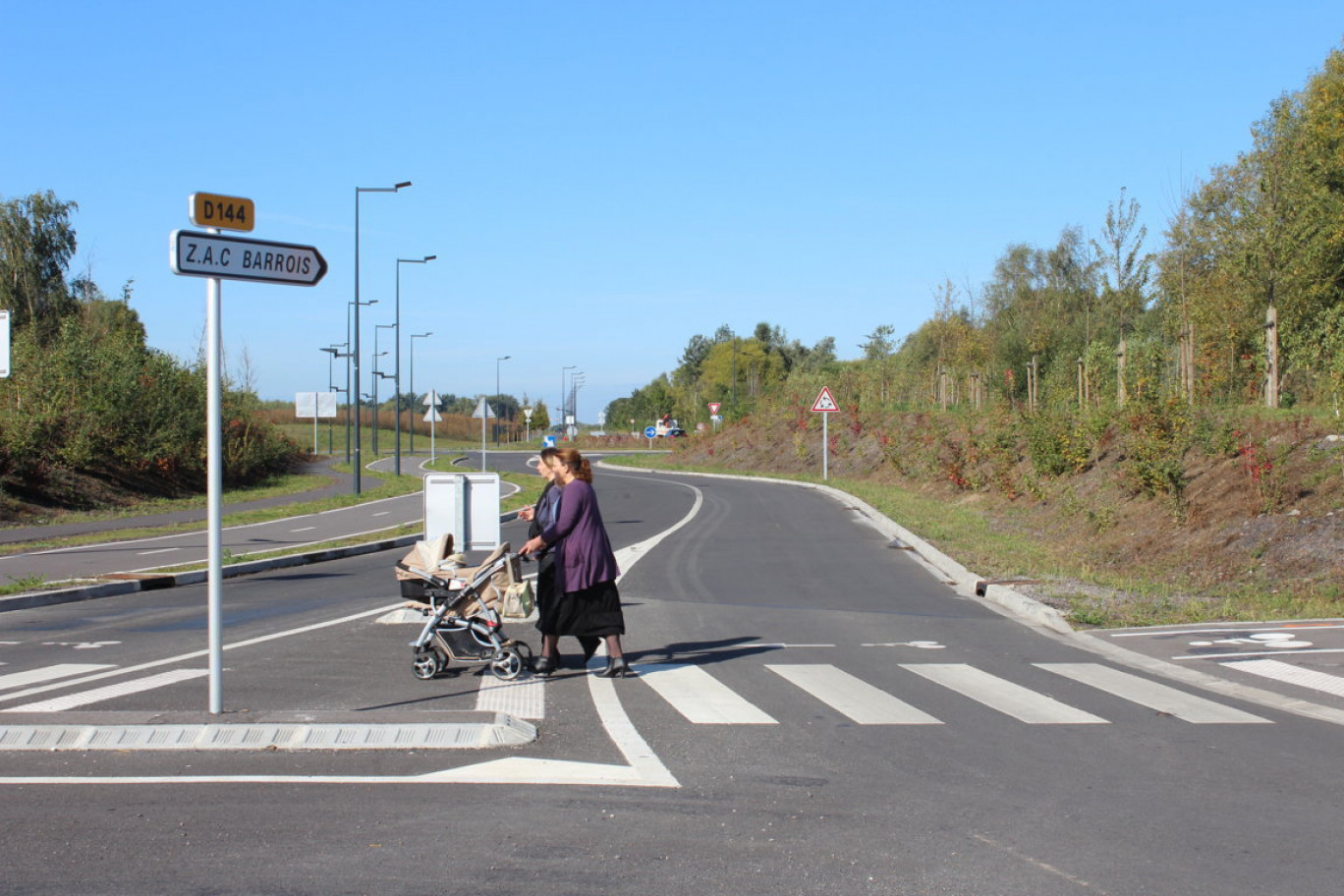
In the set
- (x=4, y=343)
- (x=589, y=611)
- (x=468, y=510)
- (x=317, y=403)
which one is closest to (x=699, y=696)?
(x=589, y=611)

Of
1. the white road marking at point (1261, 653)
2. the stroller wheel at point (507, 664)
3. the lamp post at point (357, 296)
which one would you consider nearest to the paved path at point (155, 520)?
the lamp post at point (357, 296)

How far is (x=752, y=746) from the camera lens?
268 inches

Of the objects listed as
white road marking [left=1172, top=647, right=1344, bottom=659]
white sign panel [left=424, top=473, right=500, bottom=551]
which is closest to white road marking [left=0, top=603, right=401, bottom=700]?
white sign panel [left=424, top=473, right=500, bottom=551]

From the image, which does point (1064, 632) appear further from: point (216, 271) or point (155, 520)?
point (155, 520)

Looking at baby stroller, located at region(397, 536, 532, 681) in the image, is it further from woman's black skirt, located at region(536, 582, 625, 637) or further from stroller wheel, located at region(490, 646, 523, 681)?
woman's black skirt, located at region(536, 582, 625, 637)

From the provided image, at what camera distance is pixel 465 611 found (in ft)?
29.1

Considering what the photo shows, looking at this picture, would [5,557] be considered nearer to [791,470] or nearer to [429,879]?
[429,879]

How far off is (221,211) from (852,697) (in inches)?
207

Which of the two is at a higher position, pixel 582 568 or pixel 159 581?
pixel 582 568

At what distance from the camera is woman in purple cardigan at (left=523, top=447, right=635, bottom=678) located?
870 centimetres

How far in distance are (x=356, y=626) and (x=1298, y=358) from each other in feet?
72.0

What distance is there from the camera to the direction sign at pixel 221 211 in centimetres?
676

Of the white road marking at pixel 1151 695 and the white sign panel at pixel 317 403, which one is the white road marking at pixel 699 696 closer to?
the white road marking at pixel 1151 695

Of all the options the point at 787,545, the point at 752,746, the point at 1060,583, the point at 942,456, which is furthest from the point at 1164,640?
the point at 942,456
